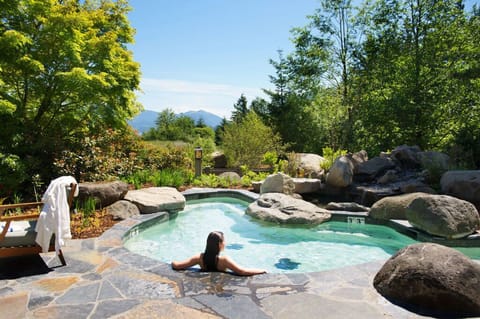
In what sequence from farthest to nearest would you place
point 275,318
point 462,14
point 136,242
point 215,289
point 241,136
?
point 241,136, point 462,14, point 136,242, point 215,289, point 275,318

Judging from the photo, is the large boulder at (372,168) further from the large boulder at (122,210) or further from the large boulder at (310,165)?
the large boulder at (122,210)

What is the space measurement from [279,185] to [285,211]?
1.54m

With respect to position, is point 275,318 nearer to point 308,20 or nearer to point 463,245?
point 463,245

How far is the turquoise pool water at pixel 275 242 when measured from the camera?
5.50 metres

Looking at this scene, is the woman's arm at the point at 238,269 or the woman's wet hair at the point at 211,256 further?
the woman's wet hair at the point at 211,256

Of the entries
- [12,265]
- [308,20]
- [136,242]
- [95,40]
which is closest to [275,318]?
[12,265]

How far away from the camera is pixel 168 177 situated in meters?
9.89

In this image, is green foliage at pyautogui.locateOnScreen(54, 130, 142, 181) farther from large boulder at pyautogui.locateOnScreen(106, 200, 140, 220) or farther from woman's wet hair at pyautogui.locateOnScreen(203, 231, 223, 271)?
woman's wet hair at pyautogui.locateOnScreen(203, 231, 223, 271)

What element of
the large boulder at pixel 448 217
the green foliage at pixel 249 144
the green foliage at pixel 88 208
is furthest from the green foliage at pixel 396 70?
the green foliage at pixel 88 208

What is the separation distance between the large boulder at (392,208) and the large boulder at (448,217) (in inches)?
43.5

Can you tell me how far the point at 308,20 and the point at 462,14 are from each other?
6.80m

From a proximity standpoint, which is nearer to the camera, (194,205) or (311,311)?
(311,311)

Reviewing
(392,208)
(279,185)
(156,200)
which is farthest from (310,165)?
(156,200)

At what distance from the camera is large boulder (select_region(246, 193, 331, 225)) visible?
23.5 ft
